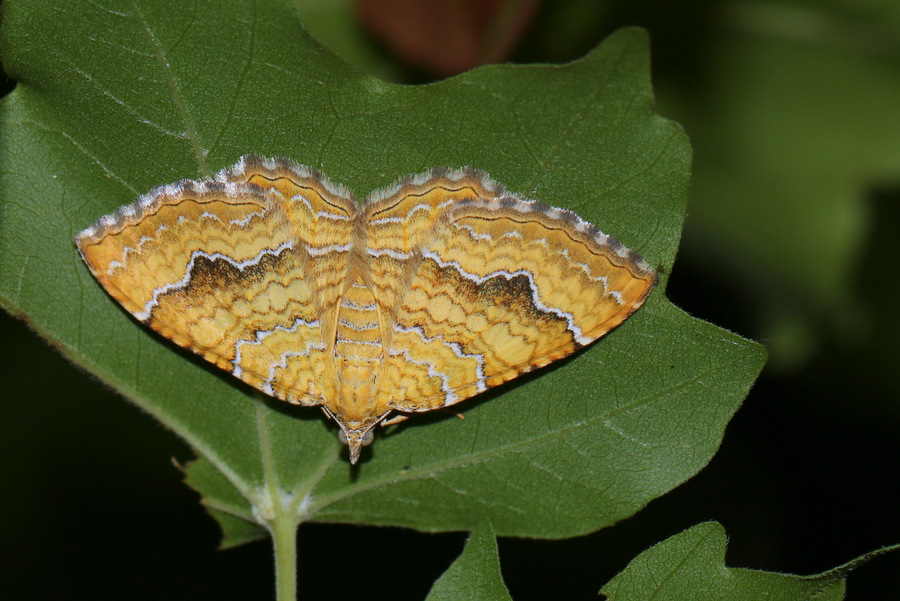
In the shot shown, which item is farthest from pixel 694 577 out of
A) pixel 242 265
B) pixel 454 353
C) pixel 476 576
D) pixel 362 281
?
pixel 242 265

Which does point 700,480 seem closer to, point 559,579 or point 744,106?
point 559,579

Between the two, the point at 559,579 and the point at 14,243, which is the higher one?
the point at 14,243

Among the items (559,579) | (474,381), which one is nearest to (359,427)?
(474,381)

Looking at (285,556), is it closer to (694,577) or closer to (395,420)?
(395,420)

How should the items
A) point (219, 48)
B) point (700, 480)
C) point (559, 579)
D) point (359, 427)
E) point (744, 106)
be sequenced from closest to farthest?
point (219, 48) → point (359, 427) → point (559, 579) → point (700, 480) → point (744, 106)

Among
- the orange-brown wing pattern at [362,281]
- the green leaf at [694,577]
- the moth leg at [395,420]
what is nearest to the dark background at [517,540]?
the moth leg at [395,420]

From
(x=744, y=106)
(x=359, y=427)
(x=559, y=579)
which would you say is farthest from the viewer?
(x=744, y=106)

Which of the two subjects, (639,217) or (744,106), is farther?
(744,106)
